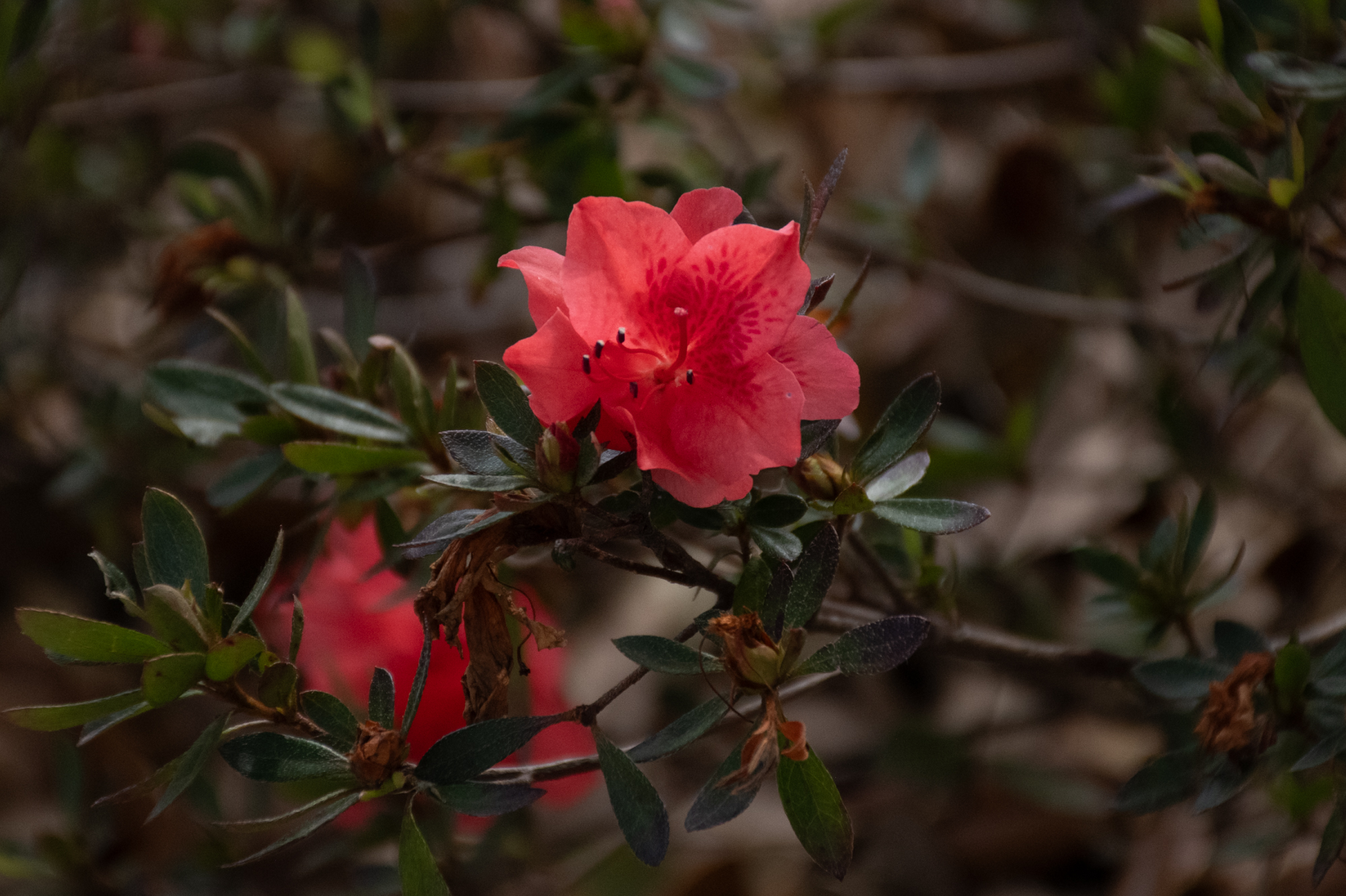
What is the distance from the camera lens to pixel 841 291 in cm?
224

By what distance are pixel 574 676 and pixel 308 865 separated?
2.64 ft

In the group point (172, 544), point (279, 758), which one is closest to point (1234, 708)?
point (279, 758)

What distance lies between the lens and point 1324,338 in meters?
0.97

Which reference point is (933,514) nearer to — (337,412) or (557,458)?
(557,458)

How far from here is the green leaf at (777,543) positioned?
802 millimetres

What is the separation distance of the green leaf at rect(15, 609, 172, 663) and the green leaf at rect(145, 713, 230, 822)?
0.07m

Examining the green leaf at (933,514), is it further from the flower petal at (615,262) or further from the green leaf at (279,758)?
the green leaf at (279,758)

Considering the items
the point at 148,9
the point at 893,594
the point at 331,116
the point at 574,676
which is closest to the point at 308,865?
the point at 574,676

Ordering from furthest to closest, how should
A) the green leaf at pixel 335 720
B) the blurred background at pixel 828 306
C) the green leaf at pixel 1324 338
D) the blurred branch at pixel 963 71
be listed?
the blurred branch at pixel 963 71, the blurred background at pixel 828 306, the green leaf at pixel 1324 338, the green leaf at pixel 335 720

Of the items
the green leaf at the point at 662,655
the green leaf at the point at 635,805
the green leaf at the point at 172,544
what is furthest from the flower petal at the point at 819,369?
the green leaf at the point at 172,544

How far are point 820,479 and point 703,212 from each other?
244 millimetres

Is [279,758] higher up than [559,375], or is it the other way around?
[559,375]

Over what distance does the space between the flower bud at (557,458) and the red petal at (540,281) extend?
4.1 inches

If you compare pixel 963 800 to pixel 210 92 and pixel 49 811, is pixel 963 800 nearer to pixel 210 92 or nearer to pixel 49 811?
pixel 49 811
